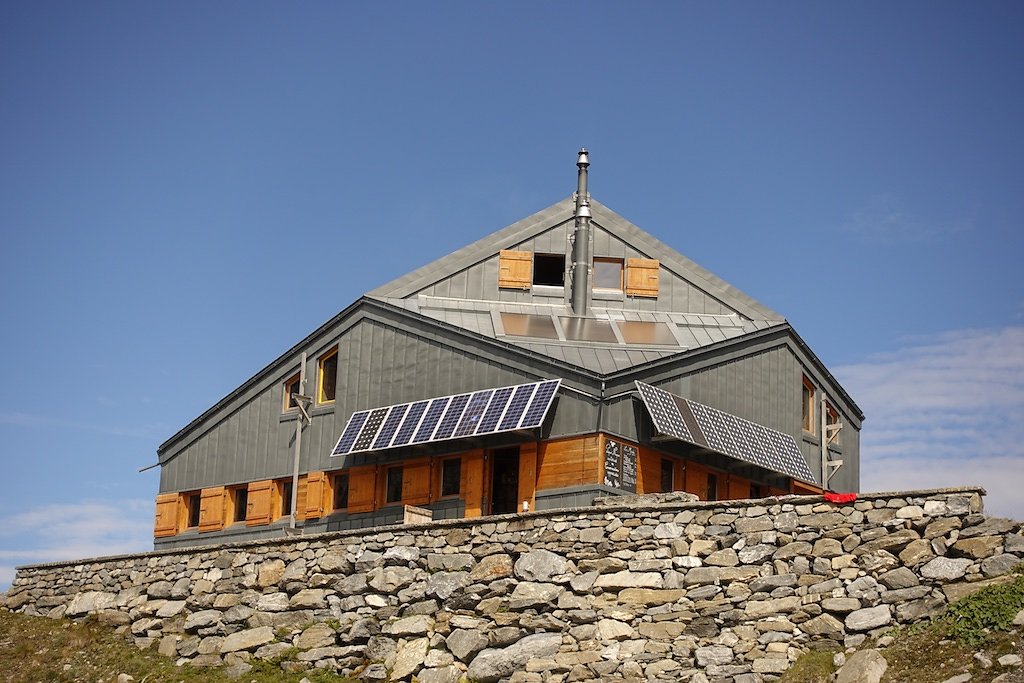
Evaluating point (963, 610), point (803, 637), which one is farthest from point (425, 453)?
point (963, 610)

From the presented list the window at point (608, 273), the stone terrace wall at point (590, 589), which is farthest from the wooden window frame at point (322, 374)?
the window at point (608, 273)

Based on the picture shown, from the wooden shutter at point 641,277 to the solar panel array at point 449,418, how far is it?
8.29 m

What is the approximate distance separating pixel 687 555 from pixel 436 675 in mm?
5706

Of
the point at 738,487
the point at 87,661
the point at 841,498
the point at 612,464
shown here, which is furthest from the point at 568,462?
the point at 87,661

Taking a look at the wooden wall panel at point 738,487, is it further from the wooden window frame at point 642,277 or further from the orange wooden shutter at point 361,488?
the orange wooden shutter at point 361,488

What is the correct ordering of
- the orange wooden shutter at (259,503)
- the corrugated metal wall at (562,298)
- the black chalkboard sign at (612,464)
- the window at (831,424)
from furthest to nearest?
the corrugated metal wall at (562,298), the window at (831,424), the orange wooden shutter at (259,503), the black chalkboard sign at (612,464)

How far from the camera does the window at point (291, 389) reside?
4141 cm

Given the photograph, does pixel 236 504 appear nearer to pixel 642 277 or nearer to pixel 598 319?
pixel 598 319

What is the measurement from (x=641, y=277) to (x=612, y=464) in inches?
405

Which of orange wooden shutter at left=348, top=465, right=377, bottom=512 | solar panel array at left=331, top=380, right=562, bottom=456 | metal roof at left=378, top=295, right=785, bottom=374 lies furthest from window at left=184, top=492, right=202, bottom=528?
metal roof at left=378, top=295, right=785, bottom=374

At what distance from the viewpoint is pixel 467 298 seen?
42562mm

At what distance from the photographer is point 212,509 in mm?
42094

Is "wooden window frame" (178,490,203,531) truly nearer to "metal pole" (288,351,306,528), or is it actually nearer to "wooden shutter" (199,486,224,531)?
"wooden shutter" (199,486,224,531)

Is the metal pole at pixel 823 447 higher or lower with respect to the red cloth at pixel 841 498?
higher
